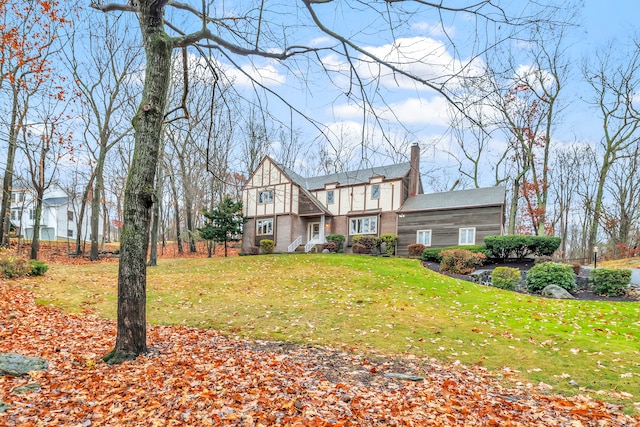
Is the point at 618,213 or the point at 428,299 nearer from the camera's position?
the point at 428,299

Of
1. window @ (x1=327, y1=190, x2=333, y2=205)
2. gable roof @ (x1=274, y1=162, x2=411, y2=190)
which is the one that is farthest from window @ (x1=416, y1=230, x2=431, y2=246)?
window @ (x1=327, y1=190, x2=333, y2=205)

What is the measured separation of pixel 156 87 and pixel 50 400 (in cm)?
417

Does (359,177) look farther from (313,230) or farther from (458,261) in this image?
(458,261)

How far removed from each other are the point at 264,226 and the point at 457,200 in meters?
14.9

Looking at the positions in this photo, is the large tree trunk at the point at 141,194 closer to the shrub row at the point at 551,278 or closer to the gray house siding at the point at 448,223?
the shrub row at the point at 551,278

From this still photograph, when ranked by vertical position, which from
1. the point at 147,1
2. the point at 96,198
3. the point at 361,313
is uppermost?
the point at 147,1

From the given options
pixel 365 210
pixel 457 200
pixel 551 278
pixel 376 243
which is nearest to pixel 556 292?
pixel 551 278

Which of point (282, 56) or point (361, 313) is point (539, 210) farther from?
point (282, 56)

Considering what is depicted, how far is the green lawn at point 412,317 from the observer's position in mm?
5703

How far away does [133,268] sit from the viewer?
479 centimetres

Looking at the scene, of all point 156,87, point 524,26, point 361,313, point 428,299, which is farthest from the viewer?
point 428,299

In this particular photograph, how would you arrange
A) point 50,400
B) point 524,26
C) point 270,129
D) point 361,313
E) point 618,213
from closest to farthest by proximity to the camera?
point 524,26, point 50,400, point 270,129, point 361,313, point 618,213

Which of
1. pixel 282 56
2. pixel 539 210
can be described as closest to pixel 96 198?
pixel 282 56

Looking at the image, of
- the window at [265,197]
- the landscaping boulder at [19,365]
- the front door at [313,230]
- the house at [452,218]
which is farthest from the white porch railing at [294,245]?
the landscaping boulder at [19,365]
